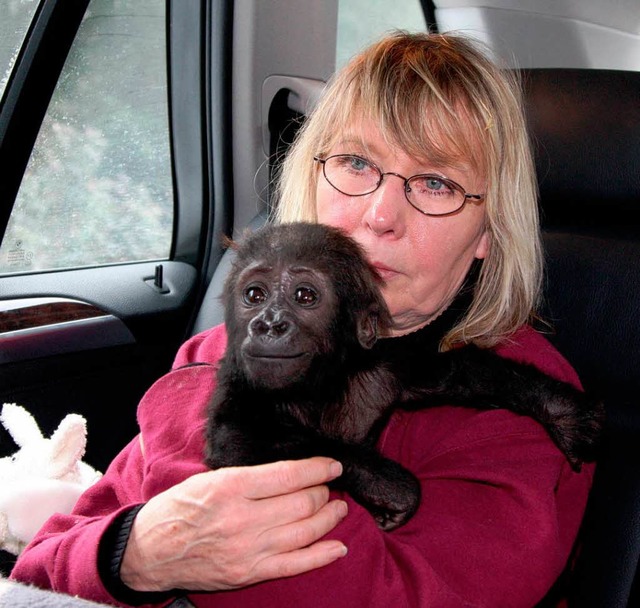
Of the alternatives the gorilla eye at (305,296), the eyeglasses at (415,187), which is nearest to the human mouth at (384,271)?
the eyeglasses at (415,187)

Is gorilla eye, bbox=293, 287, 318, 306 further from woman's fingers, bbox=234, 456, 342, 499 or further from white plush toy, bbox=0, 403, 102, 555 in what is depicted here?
white plush toy, bbox=0, 403, 102, 555

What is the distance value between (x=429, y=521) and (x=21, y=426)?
1147 mm

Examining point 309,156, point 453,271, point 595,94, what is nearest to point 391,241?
point 453,271

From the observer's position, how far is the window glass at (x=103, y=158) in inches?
112

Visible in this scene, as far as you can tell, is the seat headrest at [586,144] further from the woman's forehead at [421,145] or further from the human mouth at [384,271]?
the human mouth at [384,271]

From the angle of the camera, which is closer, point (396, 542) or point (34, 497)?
point (396, 542)

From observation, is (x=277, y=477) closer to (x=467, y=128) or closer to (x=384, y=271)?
(x=384, y=271)

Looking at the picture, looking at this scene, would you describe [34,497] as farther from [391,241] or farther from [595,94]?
[595,94]

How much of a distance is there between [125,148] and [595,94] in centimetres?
185

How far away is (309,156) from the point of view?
1.90 meters

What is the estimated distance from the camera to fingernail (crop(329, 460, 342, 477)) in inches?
51.7

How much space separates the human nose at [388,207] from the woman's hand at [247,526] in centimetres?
50

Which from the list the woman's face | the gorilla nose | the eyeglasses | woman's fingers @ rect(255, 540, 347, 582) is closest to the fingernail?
woman's fingers @ rect(255, 540, 347, 582)

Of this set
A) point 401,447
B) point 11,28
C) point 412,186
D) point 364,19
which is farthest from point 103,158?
point 401,447
